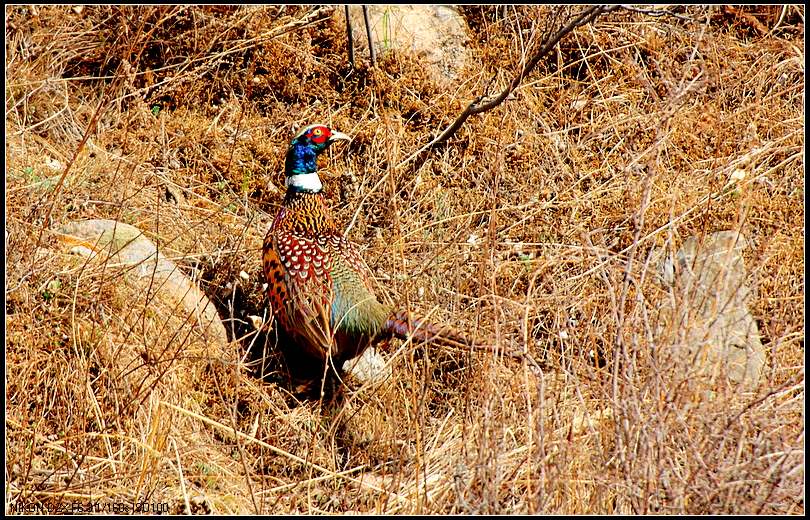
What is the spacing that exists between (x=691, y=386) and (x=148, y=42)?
3926 mm

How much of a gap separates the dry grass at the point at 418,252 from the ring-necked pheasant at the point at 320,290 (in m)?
0.15

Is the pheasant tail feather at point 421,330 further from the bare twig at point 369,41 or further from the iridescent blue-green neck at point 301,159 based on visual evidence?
the bare twig at point 369,41

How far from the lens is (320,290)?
394 centimetres

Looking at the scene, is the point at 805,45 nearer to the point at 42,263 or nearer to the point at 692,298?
the point at 692,298

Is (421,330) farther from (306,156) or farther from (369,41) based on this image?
(369,41)

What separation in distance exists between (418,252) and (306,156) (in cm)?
79

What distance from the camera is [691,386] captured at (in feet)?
8.68

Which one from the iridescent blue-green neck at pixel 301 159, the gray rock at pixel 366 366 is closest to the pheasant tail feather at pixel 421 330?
the gray rock at pixel 366 366

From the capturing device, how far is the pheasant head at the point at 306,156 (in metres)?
4.34

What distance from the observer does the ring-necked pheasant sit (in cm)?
384

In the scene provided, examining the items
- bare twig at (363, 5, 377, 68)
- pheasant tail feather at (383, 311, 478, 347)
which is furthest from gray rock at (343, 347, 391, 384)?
bare twig at (363, 5, 377, 68)

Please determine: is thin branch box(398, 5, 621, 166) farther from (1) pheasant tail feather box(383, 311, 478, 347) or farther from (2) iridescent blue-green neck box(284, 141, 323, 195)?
(1) pheasant tail feather box(383, 311, 478, 347)

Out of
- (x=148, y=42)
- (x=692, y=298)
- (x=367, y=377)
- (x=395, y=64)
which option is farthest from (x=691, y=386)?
(x=148, y=42)

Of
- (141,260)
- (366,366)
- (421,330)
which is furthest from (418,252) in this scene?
(141,260)
